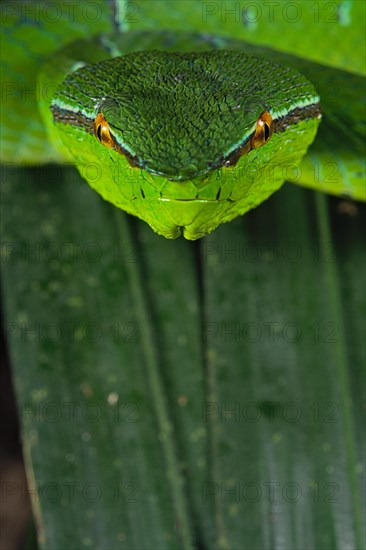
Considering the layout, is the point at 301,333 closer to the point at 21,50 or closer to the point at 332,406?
the point at 332,406

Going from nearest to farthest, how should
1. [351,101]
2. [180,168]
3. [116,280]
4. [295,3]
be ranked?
[180,168], [351,101], [295,3], [116,280]

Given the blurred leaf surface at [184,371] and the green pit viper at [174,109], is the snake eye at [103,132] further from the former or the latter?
the blurred leaf surface at [184,371]

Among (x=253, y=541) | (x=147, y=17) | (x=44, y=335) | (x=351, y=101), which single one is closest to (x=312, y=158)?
(x=351, y=101)

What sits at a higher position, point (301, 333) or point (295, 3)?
point (295, 3)

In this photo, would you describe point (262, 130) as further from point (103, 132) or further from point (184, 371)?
point (184, 371)

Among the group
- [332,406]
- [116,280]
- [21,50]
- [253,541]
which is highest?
[21,50]

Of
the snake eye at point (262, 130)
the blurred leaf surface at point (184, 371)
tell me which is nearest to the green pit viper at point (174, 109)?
the snake eye at point (262, 130)

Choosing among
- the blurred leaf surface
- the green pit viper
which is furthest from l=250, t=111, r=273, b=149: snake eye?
the blurred leaf surface

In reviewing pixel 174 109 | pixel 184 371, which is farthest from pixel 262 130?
pixel 184 371
